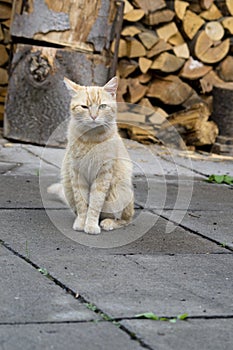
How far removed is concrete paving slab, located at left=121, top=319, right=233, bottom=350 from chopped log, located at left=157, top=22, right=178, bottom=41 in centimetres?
439

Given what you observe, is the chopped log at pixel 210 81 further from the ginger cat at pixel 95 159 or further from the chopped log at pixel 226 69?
the ginger cat at pixel 95 159

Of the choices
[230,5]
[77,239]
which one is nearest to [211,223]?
[77,239]

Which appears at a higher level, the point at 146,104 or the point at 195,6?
the point at 195,6

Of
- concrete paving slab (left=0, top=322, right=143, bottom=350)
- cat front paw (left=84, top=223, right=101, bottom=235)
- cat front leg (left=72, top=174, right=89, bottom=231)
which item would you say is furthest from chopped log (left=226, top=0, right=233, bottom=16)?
concrete paving slab (left=0, top=322, right=143, bottom=350)

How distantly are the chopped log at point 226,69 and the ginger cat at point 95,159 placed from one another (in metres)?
3.28

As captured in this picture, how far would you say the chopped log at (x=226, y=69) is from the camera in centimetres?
698

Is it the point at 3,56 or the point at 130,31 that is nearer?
the point at 130,31

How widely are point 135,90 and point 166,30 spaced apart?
61 centimetres

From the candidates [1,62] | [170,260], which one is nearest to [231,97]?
[1,62]

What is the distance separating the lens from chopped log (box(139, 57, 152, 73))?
6.67 m

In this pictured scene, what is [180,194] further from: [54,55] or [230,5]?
[230,5]

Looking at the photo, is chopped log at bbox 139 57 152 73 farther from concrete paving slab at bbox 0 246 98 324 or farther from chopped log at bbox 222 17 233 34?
concrete paving slab at bbox 0 246 98 324

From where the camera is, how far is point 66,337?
246 centimetres

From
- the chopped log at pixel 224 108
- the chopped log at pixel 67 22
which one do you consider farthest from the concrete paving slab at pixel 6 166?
the chopped log at pixel 224 108
